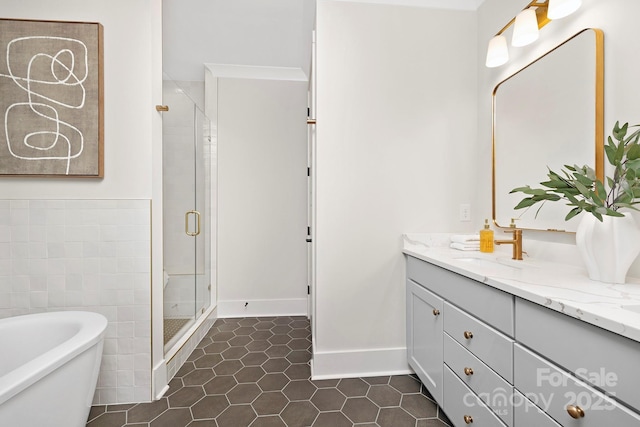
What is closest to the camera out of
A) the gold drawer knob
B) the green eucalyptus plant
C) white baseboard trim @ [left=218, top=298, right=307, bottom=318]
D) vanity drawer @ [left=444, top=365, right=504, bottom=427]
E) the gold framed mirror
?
the gold drawer knob

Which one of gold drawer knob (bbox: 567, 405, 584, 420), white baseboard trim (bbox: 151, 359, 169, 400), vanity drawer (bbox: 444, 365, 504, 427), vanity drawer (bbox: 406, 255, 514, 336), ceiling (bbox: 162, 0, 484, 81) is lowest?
white baseboard trim (bbox: 151, 359, 169, 400)

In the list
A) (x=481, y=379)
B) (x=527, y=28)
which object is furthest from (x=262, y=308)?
(x=527, y=28)

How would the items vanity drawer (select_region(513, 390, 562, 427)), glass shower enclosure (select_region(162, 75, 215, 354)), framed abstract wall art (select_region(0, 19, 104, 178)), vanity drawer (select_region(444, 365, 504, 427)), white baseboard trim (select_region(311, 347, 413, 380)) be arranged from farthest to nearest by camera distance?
glass shower enclosure (select_region(162, 75, 215, 354)) < white baseboard trim (select_region(311, 347, 413, 380)) < framed abstract wall art (select_region(0, 19, 104, 178)) < vanity drawer (select_region(444, 365, 504, 427)) < vanity drawer (select_region(513, 390, 562, 427))

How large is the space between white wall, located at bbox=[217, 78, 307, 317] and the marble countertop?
70.7 inches

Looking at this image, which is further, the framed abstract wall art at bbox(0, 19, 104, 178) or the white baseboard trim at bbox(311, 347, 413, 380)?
the white baseboard trim at bbox(311, 347, 413, 380)

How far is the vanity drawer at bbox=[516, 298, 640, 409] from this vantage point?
2.20 ft

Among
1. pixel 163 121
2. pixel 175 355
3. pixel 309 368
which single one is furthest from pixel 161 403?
pixel 163 121

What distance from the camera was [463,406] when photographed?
4.31ft

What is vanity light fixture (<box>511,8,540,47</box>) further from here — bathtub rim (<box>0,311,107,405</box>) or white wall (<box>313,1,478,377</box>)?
bathtub rim (<box>0,311,107,405</box>)

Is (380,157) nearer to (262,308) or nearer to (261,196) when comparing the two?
(261,196)

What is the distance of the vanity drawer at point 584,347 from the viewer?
0.67m

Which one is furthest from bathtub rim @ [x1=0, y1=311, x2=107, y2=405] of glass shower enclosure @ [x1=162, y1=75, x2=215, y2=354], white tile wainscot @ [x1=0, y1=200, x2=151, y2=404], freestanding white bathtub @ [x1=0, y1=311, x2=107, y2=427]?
glass shower enclosure @ [x1=162, y1=75, x2=215, y2=354]

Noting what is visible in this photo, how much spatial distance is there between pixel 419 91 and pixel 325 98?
65 cm

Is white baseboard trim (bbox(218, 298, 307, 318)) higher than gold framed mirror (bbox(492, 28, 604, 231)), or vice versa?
gold framed mirror (bbox(492, 28, 604, 231))
